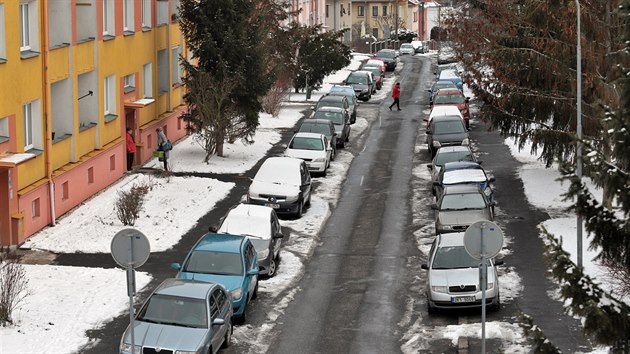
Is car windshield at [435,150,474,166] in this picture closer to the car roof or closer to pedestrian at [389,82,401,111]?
the car roof

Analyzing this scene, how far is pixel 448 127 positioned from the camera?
143 ft

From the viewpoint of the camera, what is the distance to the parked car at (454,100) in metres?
51.6

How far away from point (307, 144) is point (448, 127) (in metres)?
6.60

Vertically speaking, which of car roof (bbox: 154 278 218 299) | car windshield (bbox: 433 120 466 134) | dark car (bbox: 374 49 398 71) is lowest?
car roof (bbox: 154 278 218 299)

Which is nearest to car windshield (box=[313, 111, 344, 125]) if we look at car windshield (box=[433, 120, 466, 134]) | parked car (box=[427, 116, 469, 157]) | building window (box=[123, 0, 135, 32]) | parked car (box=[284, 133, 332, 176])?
parked car (box=[427, 116, 469, 157])

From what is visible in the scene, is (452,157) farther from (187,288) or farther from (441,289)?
(187,288)

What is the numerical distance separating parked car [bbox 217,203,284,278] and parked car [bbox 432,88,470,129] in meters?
24.9

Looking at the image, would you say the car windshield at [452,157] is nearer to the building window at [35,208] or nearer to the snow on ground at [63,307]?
the building window at [35,208]

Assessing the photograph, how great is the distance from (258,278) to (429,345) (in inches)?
215

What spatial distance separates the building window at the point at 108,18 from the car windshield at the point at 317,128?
8985mm

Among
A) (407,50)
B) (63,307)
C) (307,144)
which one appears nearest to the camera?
(63,307)

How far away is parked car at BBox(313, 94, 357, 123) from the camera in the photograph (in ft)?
169

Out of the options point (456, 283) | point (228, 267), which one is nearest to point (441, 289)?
point (456, 283)

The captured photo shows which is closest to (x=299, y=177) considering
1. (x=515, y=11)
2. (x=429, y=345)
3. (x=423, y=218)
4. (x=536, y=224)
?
(x=423, y=218)
